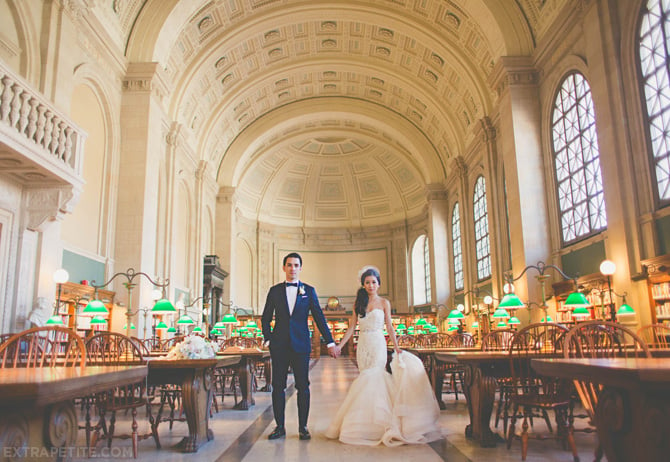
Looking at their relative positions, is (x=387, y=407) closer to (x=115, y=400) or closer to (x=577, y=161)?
(x=115, y=400)

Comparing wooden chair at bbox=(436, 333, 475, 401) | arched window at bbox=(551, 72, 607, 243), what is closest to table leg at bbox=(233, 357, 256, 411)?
wooden chair at bbox=(436, 333, 475, 401)

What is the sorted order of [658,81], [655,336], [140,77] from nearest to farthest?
[655,336], [658,81], [140,77]

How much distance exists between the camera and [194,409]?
195 inches

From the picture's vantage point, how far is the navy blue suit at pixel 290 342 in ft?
17.4

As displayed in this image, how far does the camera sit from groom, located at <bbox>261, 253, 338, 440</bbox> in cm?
529

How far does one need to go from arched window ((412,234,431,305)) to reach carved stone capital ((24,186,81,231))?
24290mm

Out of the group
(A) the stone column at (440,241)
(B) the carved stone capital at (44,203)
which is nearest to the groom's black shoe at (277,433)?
(B) the carved stone capital at (44,203)

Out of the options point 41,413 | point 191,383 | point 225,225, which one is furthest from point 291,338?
point 225,225

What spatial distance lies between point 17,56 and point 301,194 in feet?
79.4

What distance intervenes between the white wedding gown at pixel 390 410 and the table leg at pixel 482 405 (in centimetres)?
40

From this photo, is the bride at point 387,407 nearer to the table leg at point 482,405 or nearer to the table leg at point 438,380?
the table leg at point 482,405

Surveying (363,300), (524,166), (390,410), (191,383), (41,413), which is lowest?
(390,410)

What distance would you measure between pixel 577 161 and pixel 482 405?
999 cm

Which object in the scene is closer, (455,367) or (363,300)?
(363,300)
